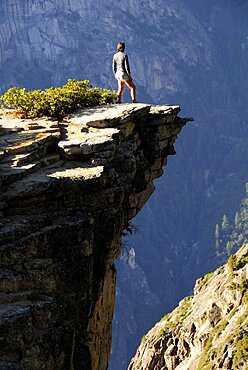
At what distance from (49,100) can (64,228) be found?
8.29 meters

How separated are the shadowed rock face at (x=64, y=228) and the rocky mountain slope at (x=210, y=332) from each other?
45597 mm

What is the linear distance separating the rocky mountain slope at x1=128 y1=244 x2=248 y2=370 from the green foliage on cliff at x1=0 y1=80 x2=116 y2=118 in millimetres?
43989

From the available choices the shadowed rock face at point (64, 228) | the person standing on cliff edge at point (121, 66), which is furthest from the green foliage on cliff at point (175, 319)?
the shadowed rock face at point (64, 228)

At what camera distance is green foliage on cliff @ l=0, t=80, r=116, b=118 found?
75.0 ft

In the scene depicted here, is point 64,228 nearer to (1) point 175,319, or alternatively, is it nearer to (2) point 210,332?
(2) point 210,332

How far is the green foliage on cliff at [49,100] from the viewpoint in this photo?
22875 mm

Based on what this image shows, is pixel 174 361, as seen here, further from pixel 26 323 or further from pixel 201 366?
pixel 26 323

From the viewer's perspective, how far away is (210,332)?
253ft

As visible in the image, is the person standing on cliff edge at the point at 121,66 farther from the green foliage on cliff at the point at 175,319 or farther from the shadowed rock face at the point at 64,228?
the green foliage on cliff at the point at 175,319

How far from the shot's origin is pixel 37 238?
15.2m

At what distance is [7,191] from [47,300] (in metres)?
3.22

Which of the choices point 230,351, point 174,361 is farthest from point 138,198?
point 174,361

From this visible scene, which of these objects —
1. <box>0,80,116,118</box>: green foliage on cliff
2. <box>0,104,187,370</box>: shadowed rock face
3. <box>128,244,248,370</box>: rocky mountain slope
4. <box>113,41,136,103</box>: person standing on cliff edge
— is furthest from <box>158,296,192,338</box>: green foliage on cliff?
<box>0,104,187,370</box>: shadowed rock face

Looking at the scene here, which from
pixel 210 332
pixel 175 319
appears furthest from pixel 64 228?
pixel 175 319
